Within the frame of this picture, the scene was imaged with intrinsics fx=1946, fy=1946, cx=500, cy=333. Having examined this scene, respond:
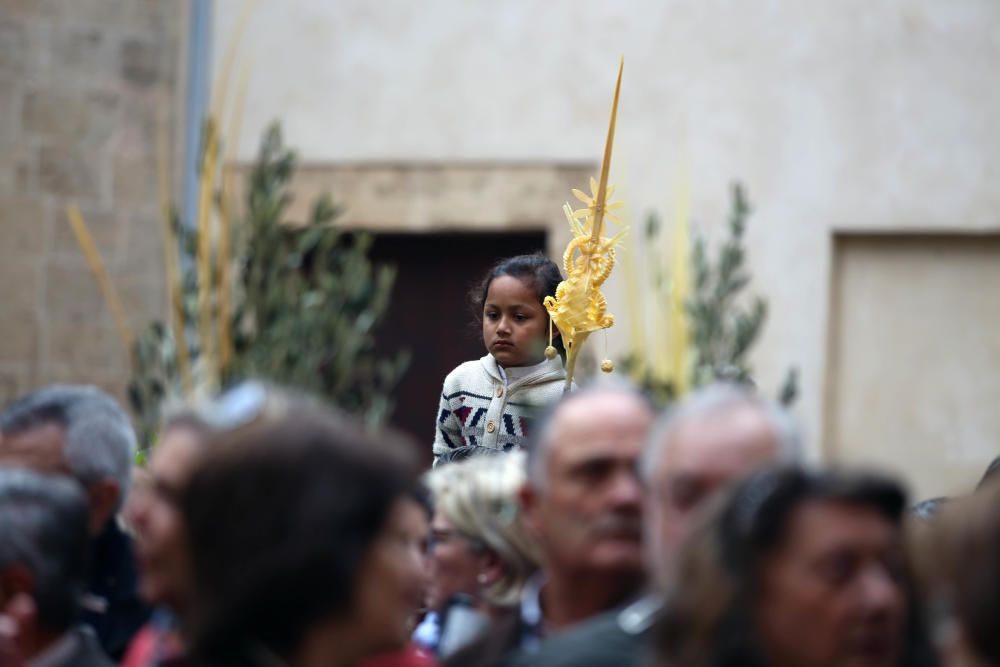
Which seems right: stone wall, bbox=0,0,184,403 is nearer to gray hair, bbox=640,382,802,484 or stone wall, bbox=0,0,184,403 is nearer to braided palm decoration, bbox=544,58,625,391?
braided palm decoration, bbox=544,58,625,391

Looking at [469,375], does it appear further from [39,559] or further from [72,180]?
[72,180]

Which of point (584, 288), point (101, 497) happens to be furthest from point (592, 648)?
point (584, 288)

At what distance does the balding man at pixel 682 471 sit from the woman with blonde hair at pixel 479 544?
2.68 ft

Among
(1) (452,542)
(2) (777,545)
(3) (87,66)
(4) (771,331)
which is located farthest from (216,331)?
(3) (87,66)

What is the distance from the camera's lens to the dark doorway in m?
11.9

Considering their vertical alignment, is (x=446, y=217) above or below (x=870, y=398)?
above

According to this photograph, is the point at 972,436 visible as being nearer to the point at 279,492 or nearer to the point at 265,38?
the point at 265,38

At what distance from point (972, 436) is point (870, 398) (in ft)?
1.98

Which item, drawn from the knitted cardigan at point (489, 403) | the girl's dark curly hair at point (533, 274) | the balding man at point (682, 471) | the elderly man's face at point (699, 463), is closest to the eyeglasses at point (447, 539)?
the balding man at point (682, 471)

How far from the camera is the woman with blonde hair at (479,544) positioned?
4.37m

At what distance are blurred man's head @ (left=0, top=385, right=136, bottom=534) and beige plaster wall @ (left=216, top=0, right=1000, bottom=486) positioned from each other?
6170mm

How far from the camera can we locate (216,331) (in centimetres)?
441

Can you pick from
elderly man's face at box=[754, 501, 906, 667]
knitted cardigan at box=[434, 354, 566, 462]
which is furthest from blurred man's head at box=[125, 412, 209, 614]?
knitted cardigan at box=[434, 354, 566, 462]

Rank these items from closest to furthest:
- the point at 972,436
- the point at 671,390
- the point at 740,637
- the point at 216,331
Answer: the point at 740,637 < the point at 671,390 < the point at 216,331 < the point at 972,436
